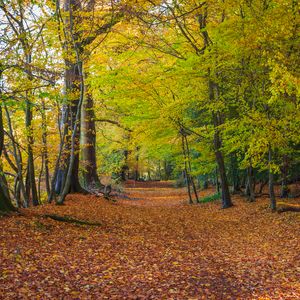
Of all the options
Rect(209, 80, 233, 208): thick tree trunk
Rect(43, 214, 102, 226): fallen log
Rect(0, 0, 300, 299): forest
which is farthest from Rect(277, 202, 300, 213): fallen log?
Rect(43, 214, 102, 226): fallen log

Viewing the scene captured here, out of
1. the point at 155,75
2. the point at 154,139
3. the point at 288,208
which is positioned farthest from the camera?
the point at 154,139

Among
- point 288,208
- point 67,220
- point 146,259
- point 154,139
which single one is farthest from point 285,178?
point 146,259

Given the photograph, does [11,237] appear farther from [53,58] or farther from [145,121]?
[145,121]

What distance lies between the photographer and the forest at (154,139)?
597cm

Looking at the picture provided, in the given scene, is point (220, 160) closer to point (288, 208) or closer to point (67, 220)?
point (288, 208)

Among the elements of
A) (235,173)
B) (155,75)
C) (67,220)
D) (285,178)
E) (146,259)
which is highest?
(155,75)

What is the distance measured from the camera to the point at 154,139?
17.9 meters

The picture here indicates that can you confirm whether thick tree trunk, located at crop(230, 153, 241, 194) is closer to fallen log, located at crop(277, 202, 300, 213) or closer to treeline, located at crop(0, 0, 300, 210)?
treeline, located at crop(0, 0, 300, 210)

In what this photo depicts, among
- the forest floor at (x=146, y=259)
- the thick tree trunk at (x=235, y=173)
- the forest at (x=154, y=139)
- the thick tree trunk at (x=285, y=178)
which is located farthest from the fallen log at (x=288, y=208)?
the thick tree trunk at (x=235, y=173)

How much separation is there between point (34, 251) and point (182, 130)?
1126cm

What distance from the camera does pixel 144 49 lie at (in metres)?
14.6

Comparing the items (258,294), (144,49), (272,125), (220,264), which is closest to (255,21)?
(272,125)

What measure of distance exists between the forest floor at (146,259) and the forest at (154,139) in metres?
0.04

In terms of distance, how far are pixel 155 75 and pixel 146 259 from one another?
26.7ft
